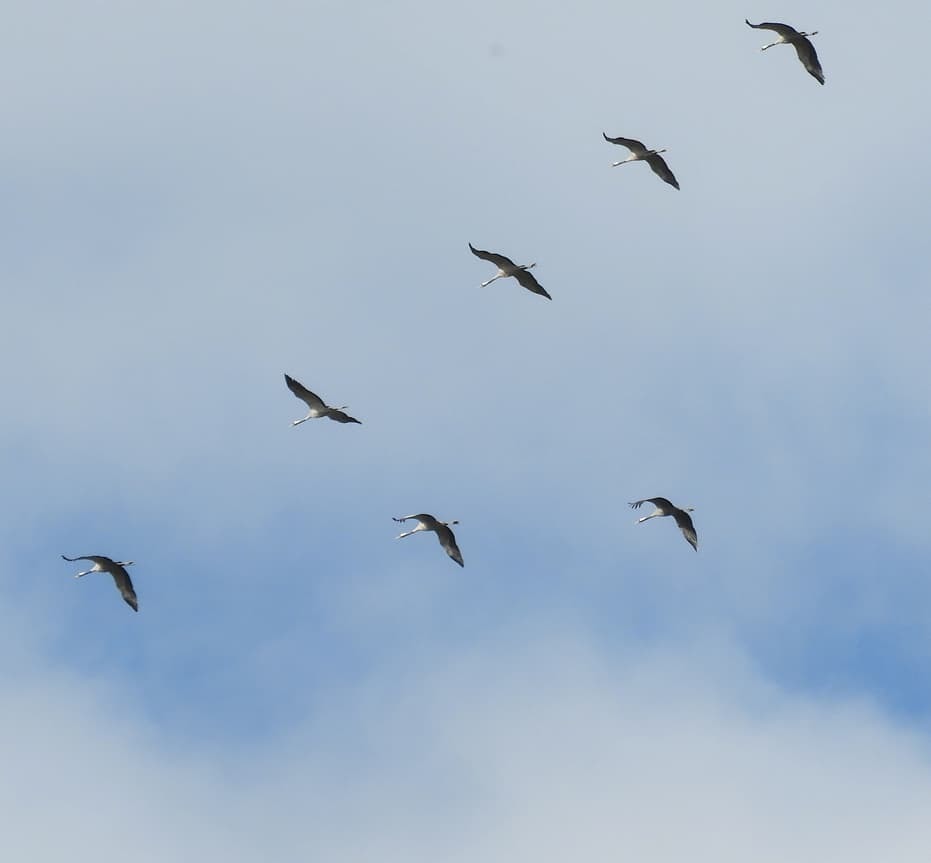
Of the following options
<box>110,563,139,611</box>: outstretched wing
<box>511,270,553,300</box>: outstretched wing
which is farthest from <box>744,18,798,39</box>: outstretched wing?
<box>110,563,139,611</box>: outstretched wing

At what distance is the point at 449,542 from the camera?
10262 centimetres

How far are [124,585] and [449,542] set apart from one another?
11980 millimetres

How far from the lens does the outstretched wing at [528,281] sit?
103 meters

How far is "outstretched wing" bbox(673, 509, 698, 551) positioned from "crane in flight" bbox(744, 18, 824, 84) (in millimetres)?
16528

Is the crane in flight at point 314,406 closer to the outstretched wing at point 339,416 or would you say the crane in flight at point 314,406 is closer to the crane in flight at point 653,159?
the outstretched wing at point 339,416

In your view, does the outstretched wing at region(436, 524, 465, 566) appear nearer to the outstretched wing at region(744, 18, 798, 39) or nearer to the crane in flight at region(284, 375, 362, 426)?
the crane in flight at region(284, 375, 362, 426)

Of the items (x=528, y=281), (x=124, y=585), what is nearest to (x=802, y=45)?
(x=528, y=281)

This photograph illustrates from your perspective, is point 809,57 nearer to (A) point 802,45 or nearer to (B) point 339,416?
(A) point 802,45

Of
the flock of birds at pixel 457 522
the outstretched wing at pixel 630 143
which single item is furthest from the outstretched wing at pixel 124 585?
the outstretched wing at pixel 630 143

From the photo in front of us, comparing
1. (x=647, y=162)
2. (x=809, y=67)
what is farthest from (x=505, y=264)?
(x=809, y=67)

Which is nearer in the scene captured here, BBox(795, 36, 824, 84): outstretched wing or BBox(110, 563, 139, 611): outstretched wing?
BBox(795, 36, 824, 84): outstretched wing

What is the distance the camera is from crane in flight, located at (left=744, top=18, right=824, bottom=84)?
97938 millimetres

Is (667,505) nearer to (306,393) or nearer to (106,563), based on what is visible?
(306,393)

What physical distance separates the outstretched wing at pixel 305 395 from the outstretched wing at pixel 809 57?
70.4 feet
